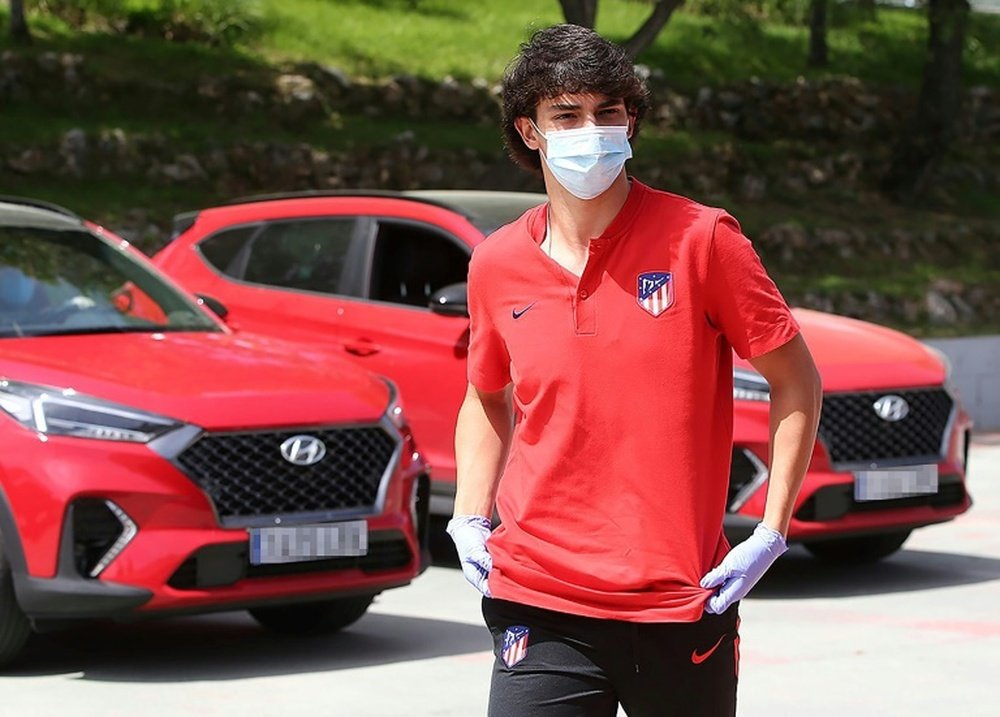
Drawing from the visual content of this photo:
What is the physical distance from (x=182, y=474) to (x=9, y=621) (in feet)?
2.58

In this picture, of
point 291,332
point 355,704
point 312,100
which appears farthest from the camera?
point 312,100

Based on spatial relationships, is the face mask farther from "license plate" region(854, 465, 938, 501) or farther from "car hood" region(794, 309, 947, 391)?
"license plate" region(854, 465, 938, 501)

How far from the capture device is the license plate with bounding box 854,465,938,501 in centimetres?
894

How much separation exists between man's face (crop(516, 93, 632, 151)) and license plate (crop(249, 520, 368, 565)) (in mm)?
3534

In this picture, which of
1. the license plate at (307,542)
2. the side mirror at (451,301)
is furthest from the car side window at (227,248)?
the license plate at (307,542)

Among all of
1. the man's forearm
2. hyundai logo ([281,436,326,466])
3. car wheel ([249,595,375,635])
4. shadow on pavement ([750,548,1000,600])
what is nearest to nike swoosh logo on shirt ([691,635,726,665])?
the man's forearm

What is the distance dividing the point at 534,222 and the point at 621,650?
0.81 meters

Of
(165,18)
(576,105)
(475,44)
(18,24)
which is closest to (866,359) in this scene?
(576,105)

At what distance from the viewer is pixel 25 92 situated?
2053cm

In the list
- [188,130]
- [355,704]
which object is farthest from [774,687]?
[188,130]

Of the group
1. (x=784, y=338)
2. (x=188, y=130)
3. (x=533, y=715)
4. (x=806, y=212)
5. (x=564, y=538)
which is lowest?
(x=806, y=212)

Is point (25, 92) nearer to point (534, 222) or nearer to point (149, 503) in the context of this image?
point (149, 503)

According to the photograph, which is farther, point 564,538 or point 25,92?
point 25,92

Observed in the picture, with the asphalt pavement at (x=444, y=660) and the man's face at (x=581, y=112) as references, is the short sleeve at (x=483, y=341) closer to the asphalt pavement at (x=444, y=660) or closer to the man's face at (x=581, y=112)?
the man's face at (x=581, y=112)
